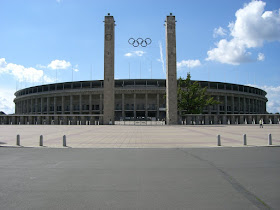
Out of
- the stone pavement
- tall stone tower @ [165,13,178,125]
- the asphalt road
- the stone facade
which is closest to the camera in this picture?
the asphalt road

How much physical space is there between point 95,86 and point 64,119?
31.6m

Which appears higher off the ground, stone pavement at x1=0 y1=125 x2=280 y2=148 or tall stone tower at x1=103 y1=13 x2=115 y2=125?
tall stone tower at x1=103 y1=13 x2=115 y2=125

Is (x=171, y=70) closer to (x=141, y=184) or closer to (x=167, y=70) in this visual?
(x=167, y=70)

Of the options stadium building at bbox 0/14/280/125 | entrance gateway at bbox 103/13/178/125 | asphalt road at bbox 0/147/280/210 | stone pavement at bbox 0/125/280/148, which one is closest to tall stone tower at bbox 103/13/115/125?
entrance gateway at bbox 103/13/178/125

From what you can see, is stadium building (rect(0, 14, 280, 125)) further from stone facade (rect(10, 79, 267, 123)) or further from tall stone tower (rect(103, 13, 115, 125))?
tall stone tower (rect(103, 13, 115, 125))

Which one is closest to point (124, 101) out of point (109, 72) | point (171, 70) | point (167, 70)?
point (109, 72)

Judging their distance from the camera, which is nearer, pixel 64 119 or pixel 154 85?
pixel 64 119

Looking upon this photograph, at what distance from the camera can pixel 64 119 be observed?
4494cm

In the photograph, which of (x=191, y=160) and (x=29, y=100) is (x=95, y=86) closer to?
(x=29, y=100)

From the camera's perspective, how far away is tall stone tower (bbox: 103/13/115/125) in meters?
42.2

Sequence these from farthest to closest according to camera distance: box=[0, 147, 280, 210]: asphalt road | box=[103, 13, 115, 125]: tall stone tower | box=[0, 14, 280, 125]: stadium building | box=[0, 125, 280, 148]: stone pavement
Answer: box=[0, 14, 280, 125]: stadium building, box=[103, 13, 115, 125]: tall stone tower, box=[0, 125, 280, 148]: stone pavement, box=[0, 147, 280, 210]: asphalt road

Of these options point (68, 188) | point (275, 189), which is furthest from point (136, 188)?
point (275, 189)

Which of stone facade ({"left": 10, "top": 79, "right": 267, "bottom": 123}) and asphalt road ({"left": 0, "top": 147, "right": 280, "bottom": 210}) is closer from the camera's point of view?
asphalt road ({"left": 0, "top": 147, "right": 280, "bottom": 210})

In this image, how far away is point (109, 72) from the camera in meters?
42.5
